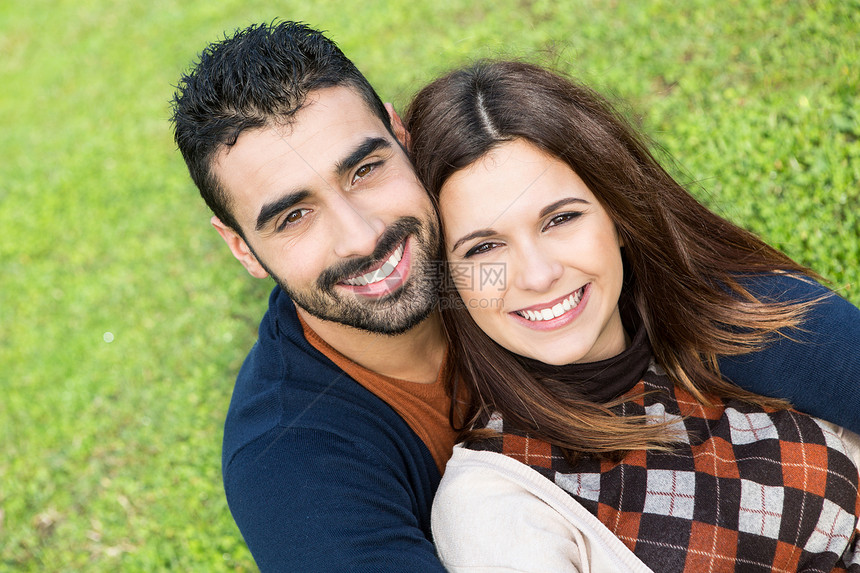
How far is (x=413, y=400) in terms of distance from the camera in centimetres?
287

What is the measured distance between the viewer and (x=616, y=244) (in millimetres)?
2535

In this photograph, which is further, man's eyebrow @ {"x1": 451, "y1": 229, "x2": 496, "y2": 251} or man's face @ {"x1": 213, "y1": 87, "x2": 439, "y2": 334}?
man's face @ {"x1": 213, "y1": 87, "x2": 439, "y2": 334}

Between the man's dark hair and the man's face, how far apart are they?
46 mm

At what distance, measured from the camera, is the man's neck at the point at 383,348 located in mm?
2848

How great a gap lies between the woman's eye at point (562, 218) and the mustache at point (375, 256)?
1.60 ft

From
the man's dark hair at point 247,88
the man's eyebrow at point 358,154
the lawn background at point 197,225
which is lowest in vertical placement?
the lawn background at point 197,225

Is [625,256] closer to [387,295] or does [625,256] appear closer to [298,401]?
[387,295]

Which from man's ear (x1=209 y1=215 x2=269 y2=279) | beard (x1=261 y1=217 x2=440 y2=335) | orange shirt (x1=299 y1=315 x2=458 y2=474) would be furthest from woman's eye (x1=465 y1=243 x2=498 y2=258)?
man's ear (x1=209 y1=215 x2=269 y2=279)

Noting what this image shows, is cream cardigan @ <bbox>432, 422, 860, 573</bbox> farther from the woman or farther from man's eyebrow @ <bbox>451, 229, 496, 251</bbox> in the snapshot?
man's eyebrow @ <bbox>451, 229, 496, 251</bbox>

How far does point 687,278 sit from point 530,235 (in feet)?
2.54

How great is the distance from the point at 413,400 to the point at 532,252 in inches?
35.2

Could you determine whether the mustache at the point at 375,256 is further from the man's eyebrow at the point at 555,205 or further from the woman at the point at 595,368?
the man's eyebrow at the point at 555,205

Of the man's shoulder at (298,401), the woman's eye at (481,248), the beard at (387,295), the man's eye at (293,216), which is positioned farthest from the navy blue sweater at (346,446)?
the woman's eye at (481,248)

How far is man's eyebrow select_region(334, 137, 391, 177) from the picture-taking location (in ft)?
8.32
